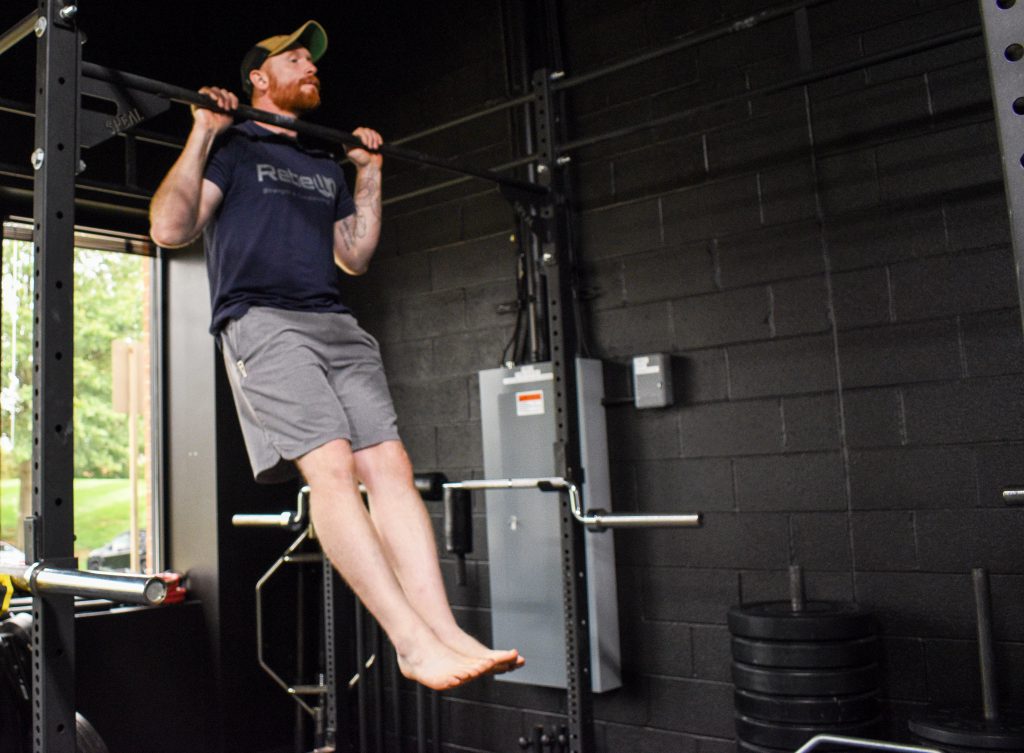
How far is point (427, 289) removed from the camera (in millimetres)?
4113

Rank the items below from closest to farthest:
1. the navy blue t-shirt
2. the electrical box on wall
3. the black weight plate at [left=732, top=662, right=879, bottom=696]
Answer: the navy blue t-shirt, the black weight plate at [left=732, top=662, right=879, bottom=696], the electrical box on wall

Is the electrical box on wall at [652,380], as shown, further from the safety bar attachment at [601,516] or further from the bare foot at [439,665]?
the bare foot at [439,665]

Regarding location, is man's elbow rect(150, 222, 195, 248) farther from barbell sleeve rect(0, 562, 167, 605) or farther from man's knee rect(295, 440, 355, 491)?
barbell sleeve rect(0, 562, 167, 605)

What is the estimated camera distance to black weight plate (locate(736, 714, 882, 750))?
7.88 feet

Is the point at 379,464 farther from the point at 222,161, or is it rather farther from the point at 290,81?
the point at 290,81

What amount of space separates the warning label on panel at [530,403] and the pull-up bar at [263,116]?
32.7 inches

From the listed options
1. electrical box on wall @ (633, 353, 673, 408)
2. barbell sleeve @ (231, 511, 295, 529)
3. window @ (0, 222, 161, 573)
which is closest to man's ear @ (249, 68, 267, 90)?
barbell sleeve @ (231, 511, 295, 529)

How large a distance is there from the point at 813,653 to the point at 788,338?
3.31 ft

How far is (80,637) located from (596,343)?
89.0 inches

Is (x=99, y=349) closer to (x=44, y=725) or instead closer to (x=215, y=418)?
(x=215, y=418)

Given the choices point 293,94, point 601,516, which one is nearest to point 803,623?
point 601,516

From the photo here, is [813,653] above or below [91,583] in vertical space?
below

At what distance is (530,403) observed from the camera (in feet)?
11.1

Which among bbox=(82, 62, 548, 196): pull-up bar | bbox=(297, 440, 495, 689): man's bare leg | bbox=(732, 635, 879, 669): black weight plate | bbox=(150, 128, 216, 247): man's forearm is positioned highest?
bbox=(82, 62, 548, 196): pull-up bar
